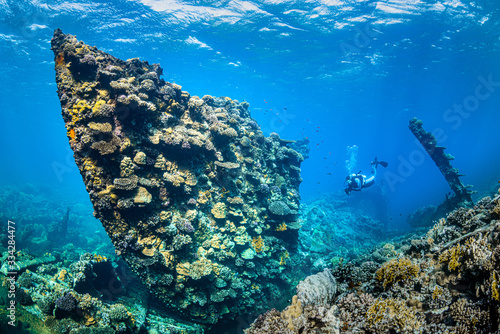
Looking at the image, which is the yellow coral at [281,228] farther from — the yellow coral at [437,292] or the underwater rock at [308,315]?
the yellow coral at [437,292]

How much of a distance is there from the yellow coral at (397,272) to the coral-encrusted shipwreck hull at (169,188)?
550cm

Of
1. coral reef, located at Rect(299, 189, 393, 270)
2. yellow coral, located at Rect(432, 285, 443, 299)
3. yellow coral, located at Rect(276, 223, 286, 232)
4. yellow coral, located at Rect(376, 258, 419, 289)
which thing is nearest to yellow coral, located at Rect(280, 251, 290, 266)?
yellow coral, located at Rect(276, 223, 286, 232)

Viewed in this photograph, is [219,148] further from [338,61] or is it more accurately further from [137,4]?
[338,61]

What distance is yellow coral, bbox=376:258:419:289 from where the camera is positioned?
350 centimetres

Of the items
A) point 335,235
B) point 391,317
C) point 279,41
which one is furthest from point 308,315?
point 279,41

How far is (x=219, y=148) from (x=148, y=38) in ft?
66.6

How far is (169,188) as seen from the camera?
25.8ft

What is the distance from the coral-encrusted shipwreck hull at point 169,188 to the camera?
679 centimetres

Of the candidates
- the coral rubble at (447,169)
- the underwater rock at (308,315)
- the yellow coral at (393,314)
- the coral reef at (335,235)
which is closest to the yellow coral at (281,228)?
the coral reef at (335,235)

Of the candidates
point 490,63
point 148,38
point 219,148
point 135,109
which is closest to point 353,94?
point 490,63

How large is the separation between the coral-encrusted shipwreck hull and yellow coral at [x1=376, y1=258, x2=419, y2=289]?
5.50 meters

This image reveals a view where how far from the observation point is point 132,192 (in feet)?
22.1

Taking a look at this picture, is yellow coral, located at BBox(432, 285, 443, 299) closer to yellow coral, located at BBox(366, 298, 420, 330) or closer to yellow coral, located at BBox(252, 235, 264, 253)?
yellow coral, located at BBox(366, 298, 420, 330)

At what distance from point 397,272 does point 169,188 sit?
282 inches
